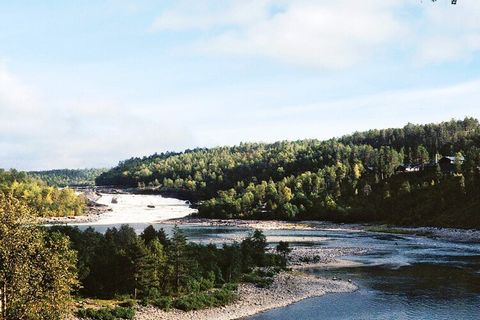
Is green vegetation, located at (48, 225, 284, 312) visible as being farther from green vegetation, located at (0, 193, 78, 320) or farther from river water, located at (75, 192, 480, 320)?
green vegetation, located at (0, 193, 78, 320)

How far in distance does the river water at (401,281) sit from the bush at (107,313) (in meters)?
14.4

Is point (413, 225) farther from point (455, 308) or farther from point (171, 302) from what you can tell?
point (171, 302)

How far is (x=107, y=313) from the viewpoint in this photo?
52.1 metres

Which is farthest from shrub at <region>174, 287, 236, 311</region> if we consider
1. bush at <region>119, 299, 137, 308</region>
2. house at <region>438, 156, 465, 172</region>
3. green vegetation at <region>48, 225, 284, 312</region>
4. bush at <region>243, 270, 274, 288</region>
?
house at <region>438, 156, 465, 172</region>

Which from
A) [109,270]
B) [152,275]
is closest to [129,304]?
[152,275]

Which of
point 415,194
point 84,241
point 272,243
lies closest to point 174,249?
point 84,241

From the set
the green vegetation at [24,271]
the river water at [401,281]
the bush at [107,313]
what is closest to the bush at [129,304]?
the bush at [107,313]

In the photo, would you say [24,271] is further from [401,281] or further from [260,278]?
[401,281]

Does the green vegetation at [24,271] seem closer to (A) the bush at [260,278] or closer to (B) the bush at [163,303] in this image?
(B) the bush at [163,303]

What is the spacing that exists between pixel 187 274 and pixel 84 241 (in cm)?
1679

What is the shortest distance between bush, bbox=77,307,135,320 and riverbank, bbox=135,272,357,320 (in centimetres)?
117

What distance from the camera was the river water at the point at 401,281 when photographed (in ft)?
193

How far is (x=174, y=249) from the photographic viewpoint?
65.2 metres

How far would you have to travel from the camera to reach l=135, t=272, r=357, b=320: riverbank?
56469 mm
